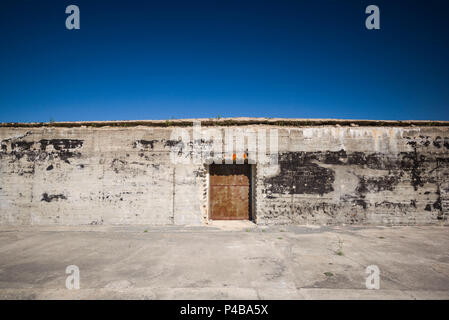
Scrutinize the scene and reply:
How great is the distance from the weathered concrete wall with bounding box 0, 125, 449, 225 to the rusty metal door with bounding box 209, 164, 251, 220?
455 mm

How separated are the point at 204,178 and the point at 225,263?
401 cm

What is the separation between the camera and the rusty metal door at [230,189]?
8.53 m

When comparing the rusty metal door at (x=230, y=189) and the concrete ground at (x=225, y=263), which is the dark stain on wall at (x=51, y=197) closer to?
the concrete ground at (x=225, y=263)

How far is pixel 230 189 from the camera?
8.55 m

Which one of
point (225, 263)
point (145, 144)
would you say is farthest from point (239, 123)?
point (225, 263)

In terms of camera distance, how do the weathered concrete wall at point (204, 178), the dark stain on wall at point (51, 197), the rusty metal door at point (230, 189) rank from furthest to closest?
1. the rusty metal door at point (230, 189)
2. the dark stain on wall at point (51, 197)
3. the weathered concrete wall at point (204, 178)

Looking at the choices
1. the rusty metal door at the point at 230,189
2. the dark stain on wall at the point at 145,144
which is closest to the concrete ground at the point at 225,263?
the rusty metal door at the point at 230,189

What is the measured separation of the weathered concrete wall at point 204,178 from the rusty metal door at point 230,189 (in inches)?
17.9

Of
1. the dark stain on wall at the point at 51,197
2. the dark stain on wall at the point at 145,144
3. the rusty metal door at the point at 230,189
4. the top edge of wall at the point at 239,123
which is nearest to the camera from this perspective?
the dark stain on wall at the point at 51,197

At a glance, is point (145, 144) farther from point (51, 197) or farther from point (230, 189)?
point (51, 197)

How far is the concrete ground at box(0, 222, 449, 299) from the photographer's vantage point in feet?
10.9

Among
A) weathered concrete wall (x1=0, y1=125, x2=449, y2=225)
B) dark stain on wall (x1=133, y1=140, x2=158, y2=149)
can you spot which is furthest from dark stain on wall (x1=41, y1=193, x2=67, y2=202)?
dark stain on wall (x1=133, y1=140, x2=158, y2=149)

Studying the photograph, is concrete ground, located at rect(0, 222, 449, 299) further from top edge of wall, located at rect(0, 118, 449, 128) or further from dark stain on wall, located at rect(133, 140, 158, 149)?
top edge of wall, located at rect(0, 118, 449, 128)
